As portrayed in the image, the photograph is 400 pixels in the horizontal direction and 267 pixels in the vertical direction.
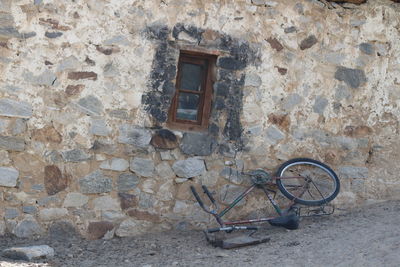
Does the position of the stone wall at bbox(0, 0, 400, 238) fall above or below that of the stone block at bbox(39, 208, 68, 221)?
above

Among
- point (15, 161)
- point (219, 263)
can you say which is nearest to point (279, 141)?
point (219, 263)

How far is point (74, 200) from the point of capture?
5.07m

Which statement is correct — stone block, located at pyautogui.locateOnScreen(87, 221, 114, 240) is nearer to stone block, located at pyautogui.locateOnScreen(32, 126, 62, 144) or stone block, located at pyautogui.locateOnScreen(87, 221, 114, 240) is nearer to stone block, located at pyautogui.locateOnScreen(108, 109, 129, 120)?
stone block, located at pyautogui.locateOnScreen(32, 126, 62, 144)

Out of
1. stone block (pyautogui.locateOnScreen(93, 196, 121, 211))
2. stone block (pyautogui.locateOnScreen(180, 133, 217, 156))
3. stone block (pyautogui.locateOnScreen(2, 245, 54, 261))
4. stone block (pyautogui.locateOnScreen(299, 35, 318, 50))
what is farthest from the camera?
stone block (pyautogui.locateOnScreen(299, 35, 318, 50))

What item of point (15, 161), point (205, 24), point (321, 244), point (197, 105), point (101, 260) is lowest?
point (101, 260)

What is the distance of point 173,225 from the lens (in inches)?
212

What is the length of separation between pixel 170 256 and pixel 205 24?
83.9 inches

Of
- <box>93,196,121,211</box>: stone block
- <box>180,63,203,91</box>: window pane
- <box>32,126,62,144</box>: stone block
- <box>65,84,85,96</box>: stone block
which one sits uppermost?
<box>180,63,203,91</box>: window pane

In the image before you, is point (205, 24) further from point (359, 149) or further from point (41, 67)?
point (359, 149)

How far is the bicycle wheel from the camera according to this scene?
18.5 ft

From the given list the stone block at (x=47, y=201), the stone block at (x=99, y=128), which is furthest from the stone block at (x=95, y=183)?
the stone block at (x=99, y=128)

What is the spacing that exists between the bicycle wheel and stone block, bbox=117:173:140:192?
138 centimetres

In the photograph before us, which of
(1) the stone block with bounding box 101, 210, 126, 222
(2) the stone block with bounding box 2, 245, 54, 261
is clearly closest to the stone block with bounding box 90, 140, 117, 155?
(1) the stone block with bounding box 101, 210, 126, 222

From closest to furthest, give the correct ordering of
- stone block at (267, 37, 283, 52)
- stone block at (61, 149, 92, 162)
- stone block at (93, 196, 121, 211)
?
stone block at (61, 149, 92, 162) < stone block at (93, 196, 121, 211) < stone block at (267, 37, 283, 52)
